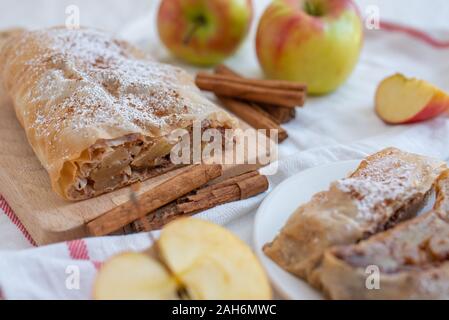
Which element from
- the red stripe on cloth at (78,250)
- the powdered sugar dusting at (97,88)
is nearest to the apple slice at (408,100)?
the powdered sugar dusting at (97,88)

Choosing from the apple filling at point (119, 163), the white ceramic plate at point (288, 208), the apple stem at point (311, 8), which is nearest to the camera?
the white ceramic plate at point (288, 208)

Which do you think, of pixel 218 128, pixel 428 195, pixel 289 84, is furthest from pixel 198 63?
pixel 428 195

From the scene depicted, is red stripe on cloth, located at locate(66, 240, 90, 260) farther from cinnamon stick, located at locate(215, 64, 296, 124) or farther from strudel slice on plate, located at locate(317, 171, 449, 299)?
cinnamon stick, located at locate(215, 64, 296, 124)

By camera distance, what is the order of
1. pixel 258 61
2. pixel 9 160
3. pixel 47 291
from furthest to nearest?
pixel 258 61, pixel 9 160, pixel 47 291

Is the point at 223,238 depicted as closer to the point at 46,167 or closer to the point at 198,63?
the point at 46,167

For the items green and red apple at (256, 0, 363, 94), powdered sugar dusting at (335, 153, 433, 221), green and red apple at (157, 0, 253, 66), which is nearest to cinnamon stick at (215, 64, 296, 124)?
green and red apple at (256, 0, 363, 94)

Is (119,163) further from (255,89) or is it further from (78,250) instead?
(255,89)

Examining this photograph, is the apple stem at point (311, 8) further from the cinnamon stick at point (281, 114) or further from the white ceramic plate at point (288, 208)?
the white ceramic plate at point (288, 208)
